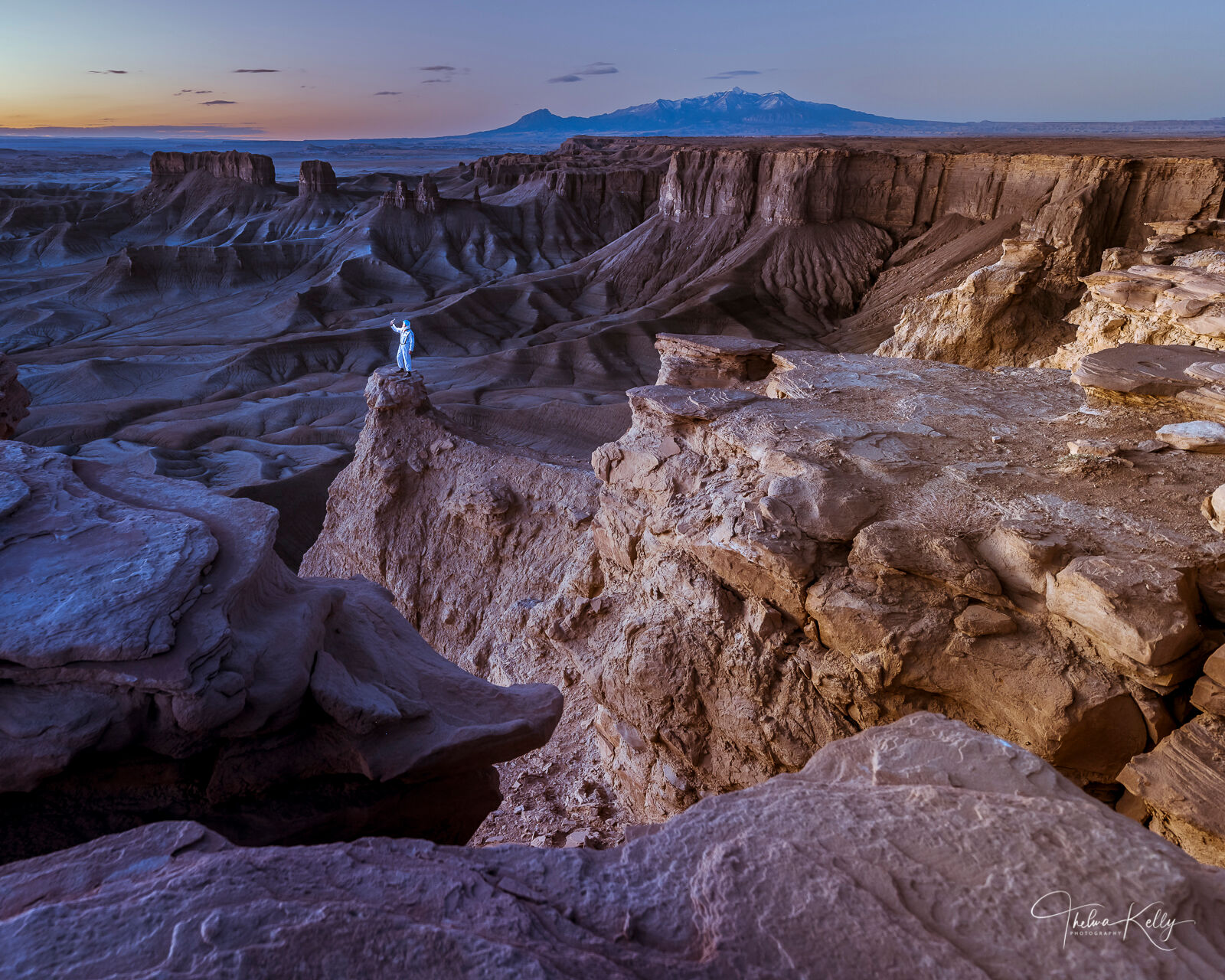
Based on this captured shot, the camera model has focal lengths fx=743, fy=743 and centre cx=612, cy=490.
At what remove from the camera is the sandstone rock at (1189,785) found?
3279 mm

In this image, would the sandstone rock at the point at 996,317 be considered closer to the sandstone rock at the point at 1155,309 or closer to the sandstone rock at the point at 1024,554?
the sandstone rock at the point at 1155,309

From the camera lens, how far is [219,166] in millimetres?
56688

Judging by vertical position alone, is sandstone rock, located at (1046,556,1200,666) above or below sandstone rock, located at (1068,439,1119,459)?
below

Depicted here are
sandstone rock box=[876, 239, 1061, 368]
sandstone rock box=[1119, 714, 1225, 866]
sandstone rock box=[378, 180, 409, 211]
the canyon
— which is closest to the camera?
the canyon

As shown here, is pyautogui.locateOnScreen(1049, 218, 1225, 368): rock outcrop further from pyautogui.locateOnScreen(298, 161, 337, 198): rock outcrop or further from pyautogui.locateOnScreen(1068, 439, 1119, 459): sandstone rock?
pyautogui.locateOnScreen(298, 161, 337, 198): rock outcrop

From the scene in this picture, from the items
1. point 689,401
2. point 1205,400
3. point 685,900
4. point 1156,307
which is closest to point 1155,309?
point 1156,307

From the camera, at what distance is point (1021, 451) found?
5172 millimetres

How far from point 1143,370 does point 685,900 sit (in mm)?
6003

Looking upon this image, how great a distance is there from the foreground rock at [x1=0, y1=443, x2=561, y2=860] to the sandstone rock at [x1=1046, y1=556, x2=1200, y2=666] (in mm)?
2730

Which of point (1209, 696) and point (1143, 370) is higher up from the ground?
point (1143, 370)

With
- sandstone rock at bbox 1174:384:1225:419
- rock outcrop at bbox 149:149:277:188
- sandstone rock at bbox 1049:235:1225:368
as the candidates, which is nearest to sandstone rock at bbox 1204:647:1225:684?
sandstone rock at bbox 1174:384:1225:419

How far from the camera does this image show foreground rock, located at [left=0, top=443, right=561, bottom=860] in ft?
7.97

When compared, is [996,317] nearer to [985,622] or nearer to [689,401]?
[689,401]

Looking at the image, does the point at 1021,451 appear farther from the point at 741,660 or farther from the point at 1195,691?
the point at 741,660
